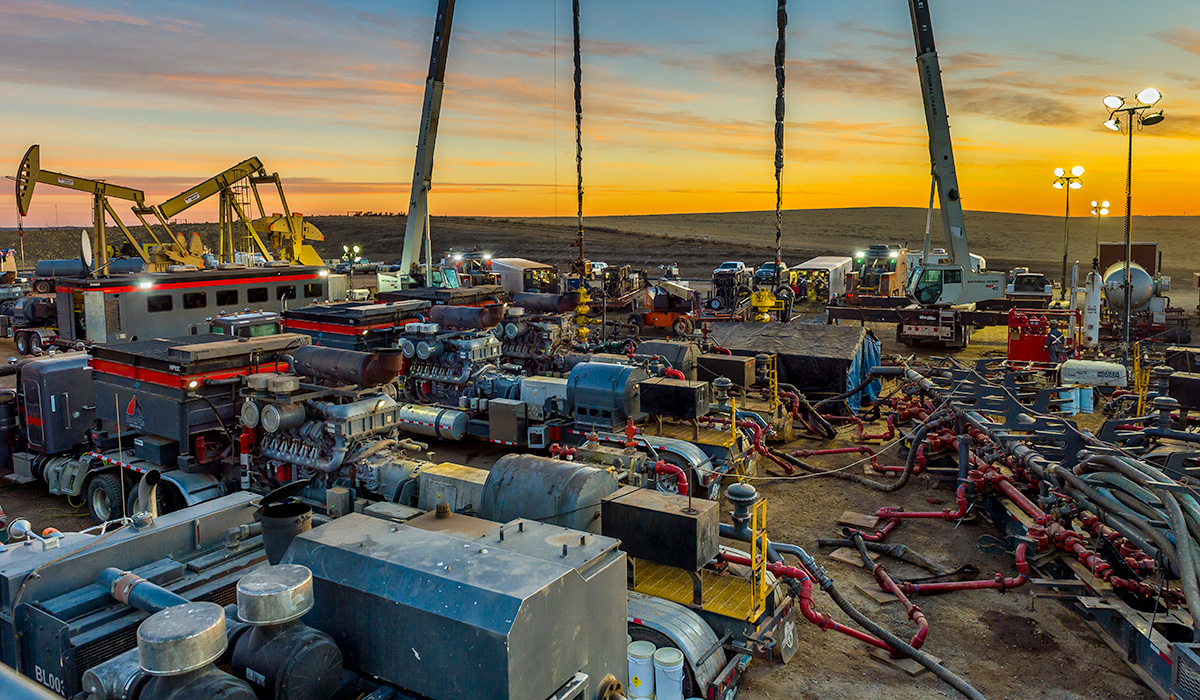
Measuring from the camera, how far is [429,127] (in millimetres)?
29938

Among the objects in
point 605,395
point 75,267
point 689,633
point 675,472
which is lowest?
point 689,633

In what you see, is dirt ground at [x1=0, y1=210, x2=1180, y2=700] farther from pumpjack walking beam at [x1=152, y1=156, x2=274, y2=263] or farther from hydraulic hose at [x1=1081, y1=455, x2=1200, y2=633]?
pumpjack walking beam at [x1=152, y1=156, x2=274, y2=263]

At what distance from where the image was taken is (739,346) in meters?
19.6

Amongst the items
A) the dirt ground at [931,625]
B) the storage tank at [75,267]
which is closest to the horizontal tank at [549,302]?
the dirt ground at [931,625]

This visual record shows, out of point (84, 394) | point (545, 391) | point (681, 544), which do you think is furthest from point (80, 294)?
point (681, 544)

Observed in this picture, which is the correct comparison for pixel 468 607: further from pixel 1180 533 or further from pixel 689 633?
pixel 1180 533

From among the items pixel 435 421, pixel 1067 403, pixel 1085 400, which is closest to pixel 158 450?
pixel 435 421

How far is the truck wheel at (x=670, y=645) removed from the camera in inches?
274

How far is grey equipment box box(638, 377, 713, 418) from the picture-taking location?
1206cm

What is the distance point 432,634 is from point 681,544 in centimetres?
348

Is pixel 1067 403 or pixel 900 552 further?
pixel 1067 403

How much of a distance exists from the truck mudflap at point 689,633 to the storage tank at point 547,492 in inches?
36.7

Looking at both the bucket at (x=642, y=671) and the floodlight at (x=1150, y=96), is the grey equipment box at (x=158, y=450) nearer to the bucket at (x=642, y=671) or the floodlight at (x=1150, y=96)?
the bucket at (x=642, y=671)

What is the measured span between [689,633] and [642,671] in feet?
2.42
